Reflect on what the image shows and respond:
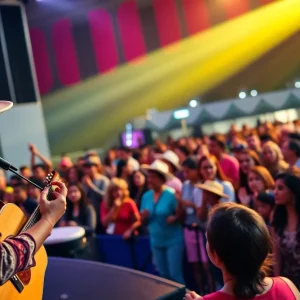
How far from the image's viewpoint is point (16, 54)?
8.24 meters

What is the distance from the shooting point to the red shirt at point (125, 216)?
4828 mm

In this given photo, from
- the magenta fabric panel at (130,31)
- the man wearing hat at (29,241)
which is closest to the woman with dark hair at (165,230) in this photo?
the man wearing hat at (29,241)

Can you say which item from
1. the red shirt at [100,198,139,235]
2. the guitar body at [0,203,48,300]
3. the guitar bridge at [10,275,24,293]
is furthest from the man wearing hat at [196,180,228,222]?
the guitar bridge at [10,275,24,293]

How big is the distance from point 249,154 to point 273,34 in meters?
8.64

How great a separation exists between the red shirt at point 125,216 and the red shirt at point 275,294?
3288 millimetres

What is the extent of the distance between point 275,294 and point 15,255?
72 centimetres

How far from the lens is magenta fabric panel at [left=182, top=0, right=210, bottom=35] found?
11.7m

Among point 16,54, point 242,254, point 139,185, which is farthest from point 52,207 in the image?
point 16,54

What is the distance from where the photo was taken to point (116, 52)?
511 inches

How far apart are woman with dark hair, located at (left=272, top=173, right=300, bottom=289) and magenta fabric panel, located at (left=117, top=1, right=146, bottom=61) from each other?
32.9 feet

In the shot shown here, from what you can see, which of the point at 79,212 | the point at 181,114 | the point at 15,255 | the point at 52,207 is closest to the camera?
the point at 15,255

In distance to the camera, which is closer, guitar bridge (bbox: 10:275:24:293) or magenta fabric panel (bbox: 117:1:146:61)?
guitar bridge (bbox: 10:275:24:293)

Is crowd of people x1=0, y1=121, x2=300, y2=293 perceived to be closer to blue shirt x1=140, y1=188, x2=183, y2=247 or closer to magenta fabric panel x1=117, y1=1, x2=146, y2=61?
blue shirt x1=140, y1=188, x2=183, y2=247

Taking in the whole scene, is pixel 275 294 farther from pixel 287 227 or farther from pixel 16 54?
pixel 16 54
